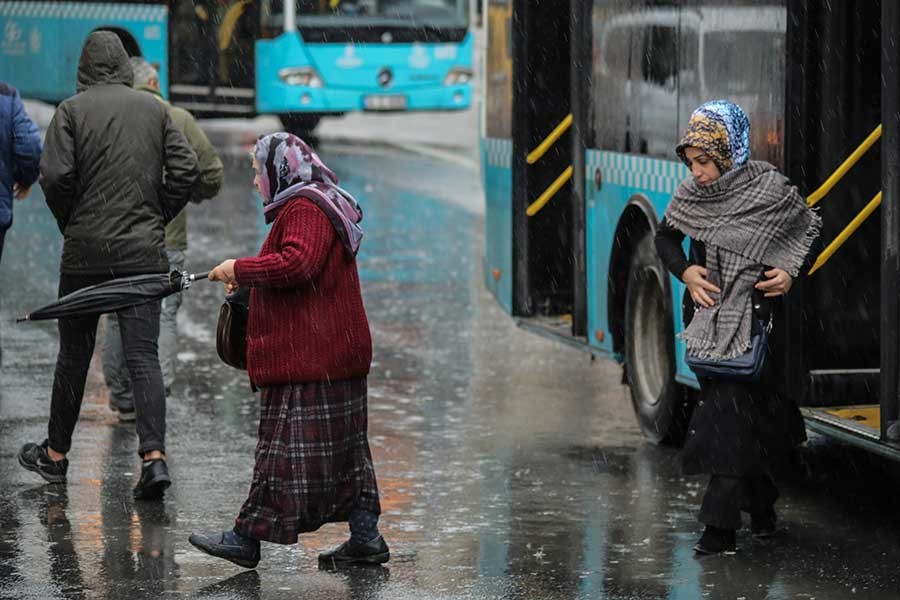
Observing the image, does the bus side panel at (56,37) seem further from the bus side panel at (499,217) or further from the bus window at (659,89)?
the bus window at (659,89)

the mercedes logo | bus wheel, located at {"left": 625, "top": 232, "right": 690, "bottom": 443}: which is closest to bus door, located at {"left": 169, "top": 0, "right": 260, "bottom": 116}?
the mercedes logo

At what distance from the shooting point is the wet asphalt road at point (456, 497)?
6.67m

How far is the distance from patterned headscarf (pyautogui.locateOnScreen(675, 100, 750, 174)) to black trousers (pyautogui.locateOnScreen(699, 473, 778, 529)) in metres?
1.05

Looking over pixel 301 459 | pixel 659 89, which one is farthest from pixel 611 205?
pixel 301 459

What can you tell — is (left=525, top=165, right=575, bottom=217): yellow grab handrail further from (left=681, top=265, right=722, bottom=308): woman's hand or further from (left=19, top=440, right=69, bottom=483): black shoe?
(left=681, top=265, right=722, bottom=308): woman's hand

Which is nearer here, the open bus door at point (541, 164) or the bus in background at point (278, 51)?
the open bus door at point (541, 164)

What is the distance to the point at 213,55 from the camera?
84.7 ft

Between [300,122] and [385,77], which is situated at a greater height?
[385,77]

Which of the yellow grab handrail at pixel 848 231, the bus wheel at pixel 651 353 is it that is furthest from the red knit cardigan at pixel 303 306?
the bus wheel at pixel 651 353

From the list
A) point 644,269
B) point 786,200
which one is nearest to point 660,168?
point 644,269

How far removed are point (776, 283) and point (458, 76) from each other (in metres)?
20.2

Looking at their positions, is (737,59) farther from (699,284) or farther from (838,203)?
(699,284)

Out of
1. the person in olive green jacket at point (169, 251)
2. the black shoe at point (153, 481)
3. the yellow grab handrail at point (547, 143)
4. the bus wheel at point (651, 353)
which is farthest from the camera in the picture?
the yellow grab handrail at point (547, 143)

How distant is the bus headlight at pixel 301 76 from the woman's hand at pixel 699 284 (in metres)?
18.9
